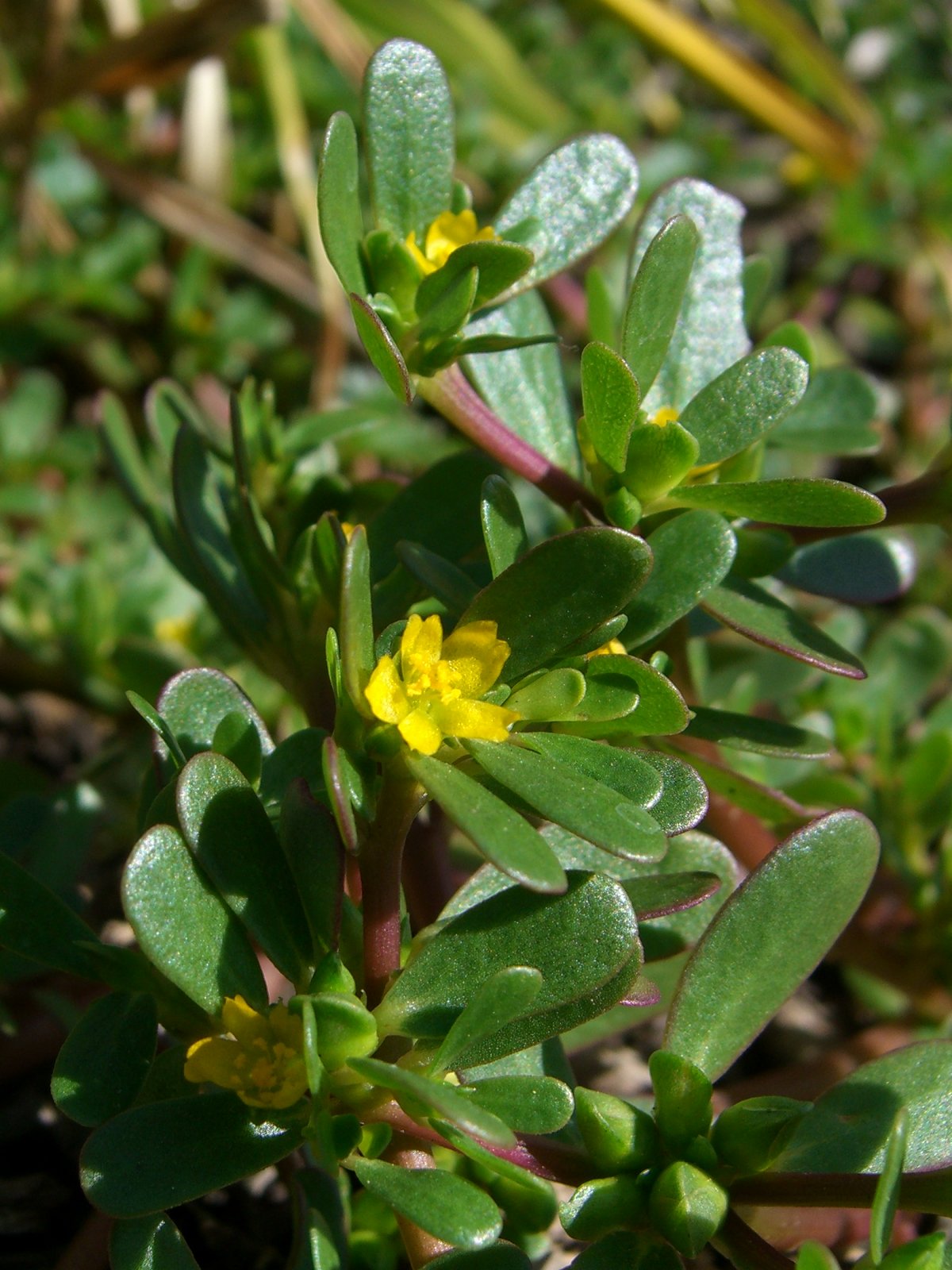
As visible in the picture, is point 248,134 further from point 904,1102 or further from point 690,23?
point 904,1102

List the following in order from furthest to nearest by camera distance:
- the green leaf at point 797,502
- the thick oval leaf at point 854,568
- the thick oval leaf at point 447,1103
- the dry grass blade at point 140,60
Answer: the dry grass blade at point 140,60, the thick oval leaf at point 854,568, the green leaf at point 797,502, the thick oval leaf at point 447,1103

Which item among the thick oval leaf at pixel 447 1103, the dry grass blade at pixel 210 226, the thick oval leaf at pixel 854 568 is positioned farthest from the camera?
the dry grass blade at pixel 210 226

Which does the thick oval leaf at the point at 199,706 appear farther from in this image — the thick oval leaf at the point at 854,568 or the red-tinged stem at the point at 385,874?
the thick oval leaf at the point at 854,568

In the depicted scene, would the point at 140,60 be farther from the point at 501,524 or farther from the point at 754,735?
the point at 754,735

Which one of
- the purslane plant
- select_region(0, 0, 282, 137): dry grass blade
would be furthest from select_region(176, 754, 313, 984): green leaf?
select_region(0, 0, 282, 137): dry grass blade

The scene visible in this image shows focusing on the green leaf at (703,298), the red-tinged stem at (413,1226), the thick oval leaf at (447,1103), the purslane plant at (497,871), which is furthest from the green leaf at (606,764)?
the green leaf at (703,298)

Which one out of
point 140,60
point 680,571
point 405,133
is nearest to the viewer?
point 680,571

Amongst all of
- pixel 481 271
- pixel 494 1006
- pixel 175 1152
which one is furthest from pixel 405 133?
pixel 175 1152
